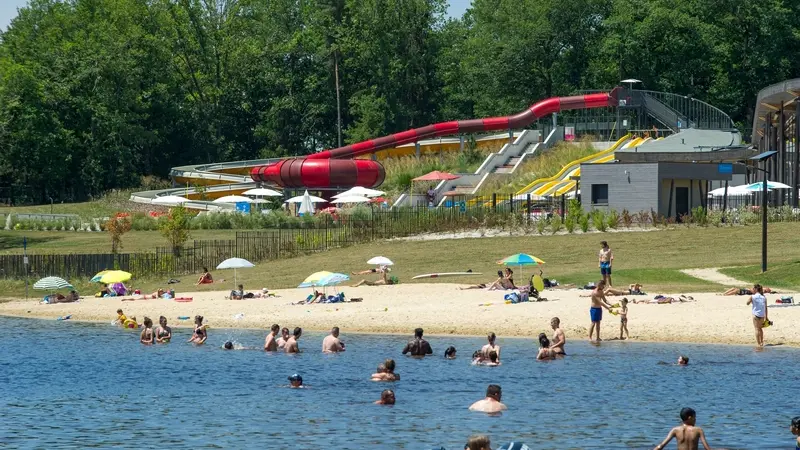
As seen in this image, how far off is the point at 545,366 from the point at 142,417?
10069mm

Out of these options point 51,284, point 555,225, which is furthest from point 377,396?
A: point 555,225

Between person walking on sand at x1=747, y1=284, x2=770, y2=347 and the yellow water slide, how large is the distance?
118 ft

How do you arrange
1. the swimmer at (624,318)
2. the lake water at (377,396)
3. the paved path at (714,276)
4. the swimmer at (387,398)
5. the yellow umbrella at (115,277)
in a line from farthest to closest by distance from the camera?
the yellow umbrella at (115,277), the paved path at (714,276), the swimmer at (624,318), the swimmer at (387,398), the lake water at (377,396)

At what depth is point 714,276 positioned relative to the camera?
44438 millimetres

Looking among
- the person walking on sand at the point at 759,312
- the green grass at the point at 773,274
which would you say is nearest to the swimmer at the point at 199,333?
the person walking on sand at the point at 759,312

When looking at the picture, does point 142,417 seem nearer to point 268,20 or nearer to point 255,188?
point 255,188

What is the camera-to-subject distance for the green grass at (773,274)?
137ft

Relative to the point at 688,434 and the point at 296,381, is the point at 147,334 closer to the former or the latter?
the point at 296,381

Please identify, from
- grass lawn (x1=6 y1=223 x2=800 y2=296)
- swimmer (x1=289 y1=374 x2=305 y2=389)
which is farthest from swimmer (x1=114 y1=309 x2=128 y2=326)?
swimmer (x1=289 y1=374 x2=305 y2=389)

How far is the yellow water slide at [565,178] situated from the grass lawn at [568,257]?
15.8 meters

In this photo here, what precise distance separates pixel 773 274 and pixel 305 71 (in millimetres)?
69339

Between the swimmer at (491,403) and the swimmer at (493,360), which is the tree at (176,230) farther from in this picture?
the swimmer at (491,403)

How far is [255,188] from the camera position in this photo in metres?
83.3

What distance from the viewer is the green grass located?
41.6 metres
